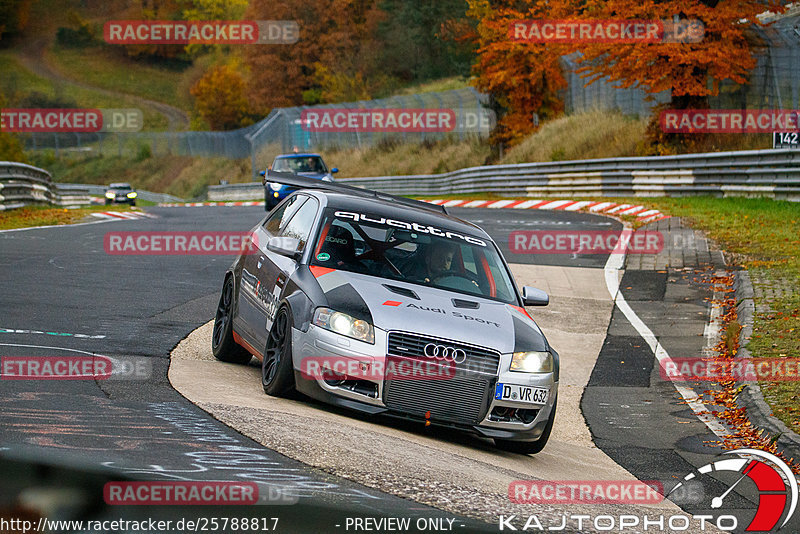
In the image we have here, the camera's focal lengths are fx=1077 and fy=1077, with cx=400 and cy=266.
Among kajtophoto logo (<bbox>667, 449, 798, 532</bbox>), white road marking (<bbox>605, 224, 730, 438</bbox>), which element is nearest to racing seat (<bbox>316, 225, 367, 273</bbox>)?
kajtophoto logo (<bbox>667, 449, 798, 532</bbox>)

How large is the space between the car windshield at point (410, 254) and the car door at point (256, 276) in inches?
29.0

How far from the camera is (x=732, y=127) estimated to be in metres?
32.1

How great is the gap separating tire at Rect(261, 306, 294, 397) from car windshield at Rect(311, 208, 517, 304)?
66 centimetres

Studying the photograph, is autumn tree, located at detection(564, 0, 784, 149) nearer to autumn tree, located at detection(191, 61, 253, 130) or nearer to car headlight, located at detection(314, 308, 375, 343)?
car headlight, located at detection(314, 308, 375, 343)

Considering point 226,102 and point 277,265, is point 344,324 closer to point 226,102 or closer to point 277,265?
point 277,265

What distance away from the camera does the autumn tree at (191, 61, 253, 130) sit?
102688mm

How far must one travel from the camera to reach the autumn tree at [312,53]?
91312mm

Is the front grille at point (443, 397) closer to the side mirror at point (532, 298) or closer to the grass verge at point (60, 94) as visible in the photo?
the side mirror at point (532, 298)

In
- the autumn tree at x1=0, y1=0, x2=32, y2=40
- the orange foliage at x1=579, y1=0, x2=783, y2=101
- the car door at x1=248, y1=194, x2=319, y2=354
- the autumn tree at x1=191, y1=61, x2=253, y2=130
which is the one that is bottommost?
the car door at x1=248, y1=194, x2=319, y2=354

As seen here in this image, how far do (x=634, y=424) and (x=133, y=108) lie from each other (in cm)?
12732

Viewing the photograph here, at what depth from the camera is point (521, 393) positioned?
24.7 ft

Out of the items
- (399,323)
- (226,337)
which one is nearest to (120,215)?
(226,337)

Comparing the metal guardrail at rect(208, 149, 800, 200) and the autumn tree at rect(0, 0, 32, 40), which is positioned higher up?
the autumn tree at rect(0, 0, 32, 40)

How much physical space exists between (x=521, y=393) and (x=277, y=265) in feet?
7.83
